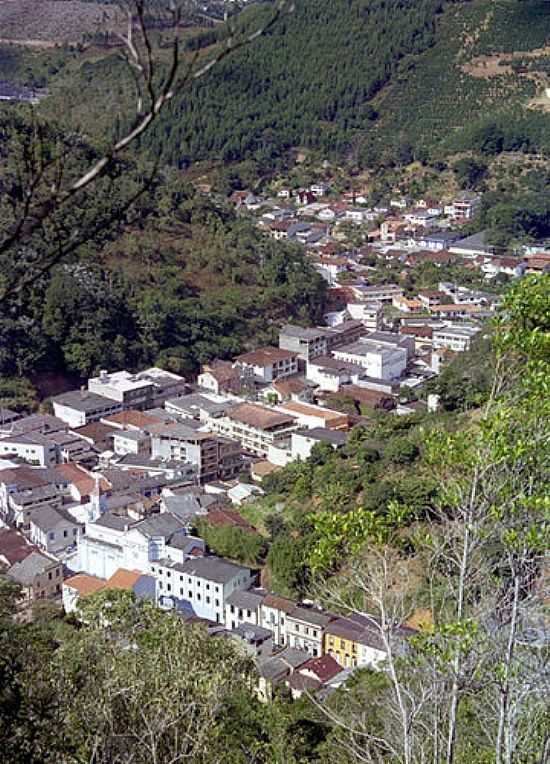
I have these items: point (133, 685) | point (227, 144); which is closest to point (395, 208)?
point (227, 144)

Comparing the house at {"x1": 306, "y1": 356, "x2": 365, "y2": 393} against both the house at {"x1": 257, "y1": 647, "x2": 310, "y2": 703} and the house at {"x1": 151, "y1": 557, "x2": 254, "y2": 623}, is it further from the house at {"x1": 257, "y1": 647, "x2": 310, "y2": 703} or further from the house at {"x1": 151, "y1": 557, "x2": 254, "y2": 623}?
the house at {"x1": 257, "y1": 647, "x2": 310, "y2": 703}

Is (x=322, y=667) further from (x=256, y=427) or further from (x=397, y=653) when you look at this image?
(x=256, y=427)

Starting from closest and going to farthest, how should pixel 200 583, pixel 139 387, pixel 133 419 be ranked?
1. pixel 200 583
2. pixel 133 419
3. pixel 139 387

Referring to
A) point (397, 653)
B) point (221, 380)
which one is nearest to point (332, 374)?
point (221, 380)

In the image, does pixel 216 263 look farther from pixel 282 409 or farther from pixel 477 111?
pixel 477 111

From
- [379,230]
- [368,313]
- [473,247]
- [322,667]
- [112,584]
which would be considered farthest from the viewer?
[379,230]
